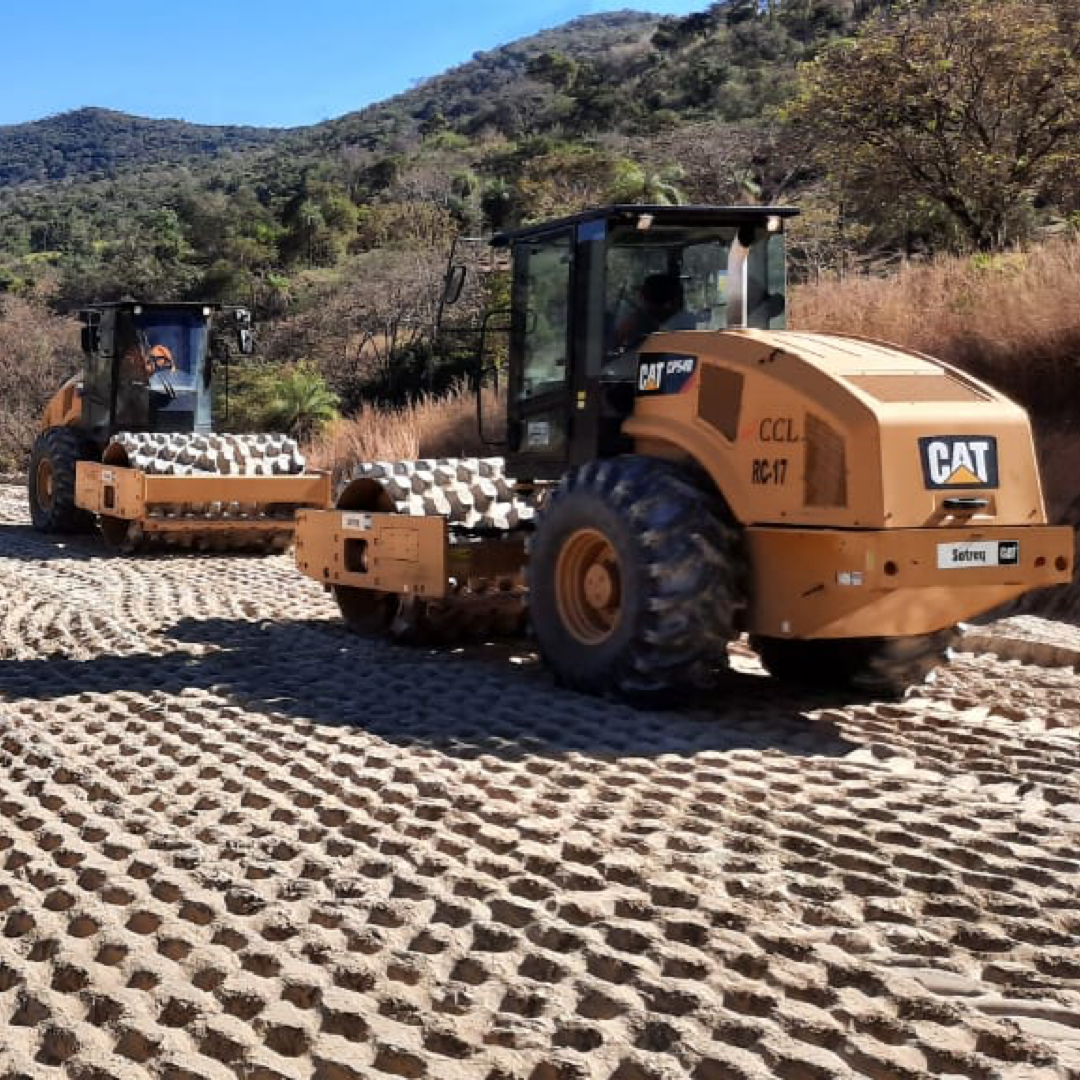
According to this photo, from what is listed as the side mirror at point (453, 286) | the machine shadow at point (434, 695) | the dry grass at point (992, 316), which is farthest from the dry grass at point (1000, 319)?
the side mirror at point (453, 286)

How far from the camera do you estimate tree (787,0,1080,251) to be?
1905 cm

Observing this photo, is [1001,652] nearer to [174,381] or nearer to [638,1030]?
[638,1030]

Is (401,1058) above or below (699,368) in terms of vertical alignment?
below

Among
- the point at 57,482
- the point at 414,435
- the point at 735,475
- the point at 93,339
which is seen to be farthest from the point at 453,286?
the point at 414,435

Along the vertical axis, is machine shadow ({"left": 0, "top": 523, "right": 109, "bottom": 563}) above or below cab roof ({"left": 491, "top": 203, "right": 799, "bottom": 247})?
below

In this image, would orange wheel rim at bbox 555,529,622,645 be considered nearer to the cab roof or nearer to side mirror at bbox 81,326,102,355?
the cab roof

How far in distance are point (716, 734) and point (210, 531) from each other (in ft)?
26.3

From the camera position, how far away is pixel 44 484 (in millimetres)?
15492

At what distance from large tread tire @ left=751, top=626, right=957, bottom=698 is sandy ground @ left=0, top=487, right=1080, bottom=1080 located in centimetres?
11

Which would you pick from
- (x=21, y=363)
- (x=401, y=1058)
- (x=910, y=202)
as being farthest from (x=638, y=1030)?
(x=21, y=363)

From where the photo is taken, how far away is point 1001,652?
27.1ft

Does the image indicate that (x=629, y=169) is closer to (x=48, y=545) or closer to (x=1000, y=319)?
(x=1000, y=319)

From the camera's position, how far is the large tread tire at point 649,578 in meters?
6.07

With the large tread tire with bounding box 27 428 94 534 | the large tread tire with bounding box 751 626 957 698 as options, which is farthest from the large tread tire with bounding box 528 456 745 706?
the large tread tire with bounding box 27 428 94 534
